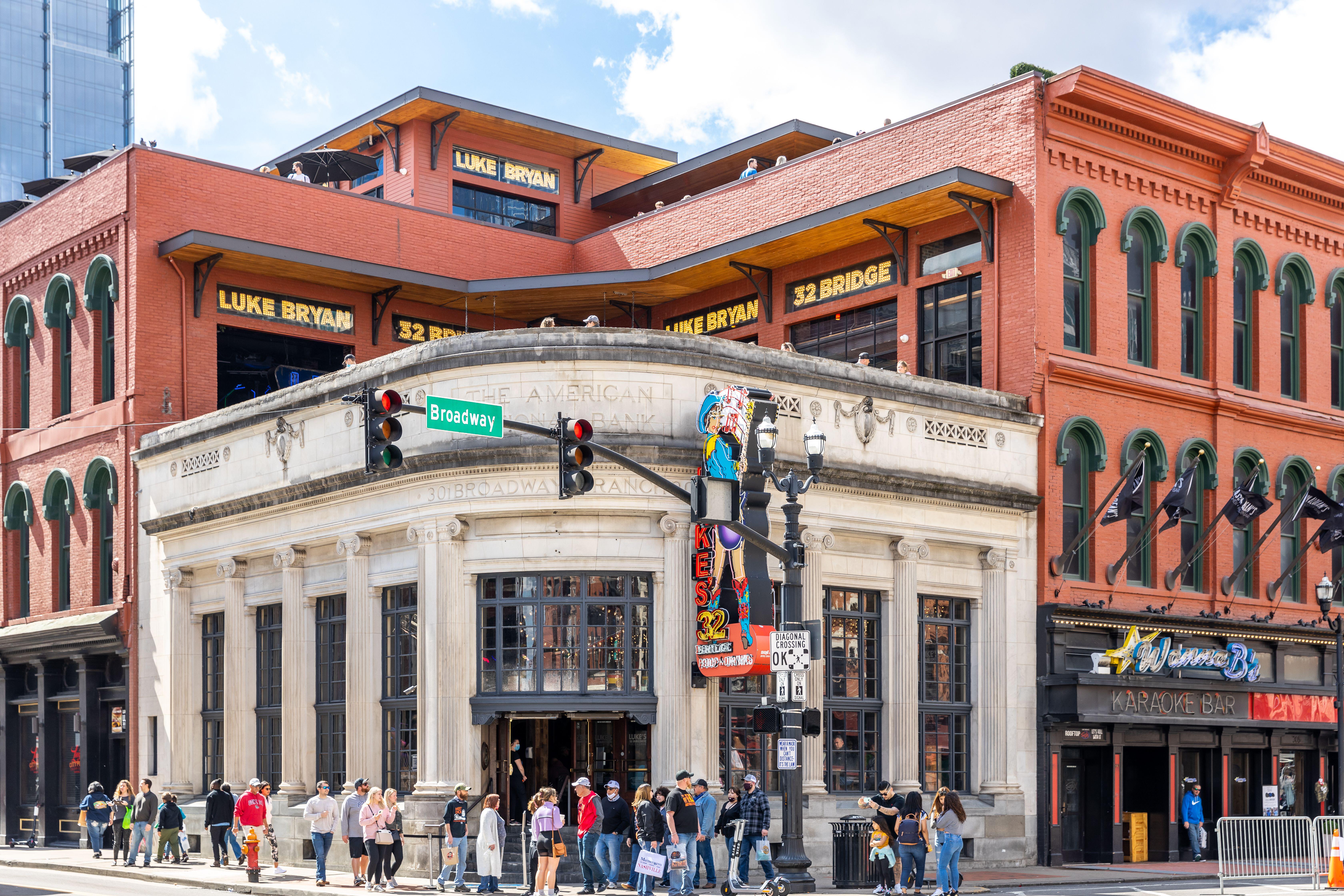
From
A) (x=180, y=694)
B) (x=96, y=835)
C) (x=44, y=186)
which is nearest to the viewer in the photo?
(x=96, y=835)

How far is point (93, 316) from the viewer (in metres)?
A: 39.0

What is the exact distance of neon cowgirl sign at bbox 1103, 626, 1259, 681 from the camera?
33.2 metres

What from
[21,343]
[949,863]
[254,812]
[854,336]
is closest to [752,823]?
[949,863]

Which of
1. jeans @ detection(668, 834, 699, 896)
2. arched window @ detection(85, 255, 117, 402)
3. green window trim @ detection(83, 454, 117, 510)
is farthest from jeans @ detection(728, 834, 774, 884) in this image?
arched window @ detection(85, 255, 117, 402)

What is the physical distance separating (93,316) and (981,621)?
21674 millimetres

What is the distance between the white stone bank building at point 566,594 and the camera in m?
28.0

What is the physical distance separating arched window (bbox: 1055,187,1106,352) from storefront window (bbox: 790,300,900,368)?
3.81 meters

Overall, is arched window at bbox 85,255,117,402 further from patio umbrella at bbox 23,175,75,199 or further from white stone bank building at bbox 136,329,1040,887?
patio umbrella at bbox 23,175,75,199

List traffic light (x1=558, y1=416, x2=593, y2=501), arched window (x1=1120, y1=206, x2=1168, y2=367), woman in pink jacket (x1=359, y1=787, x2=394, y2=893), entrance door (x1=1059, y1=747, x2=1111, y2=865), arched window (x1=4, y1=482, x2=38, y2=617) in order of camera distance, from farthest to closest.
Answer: arched window (x1=4, y1=482, x2=38, y2=617) → arched window (x1=1120, y1=206, x2=1168, y2=367) → entrance door (x1=1059, y1=747, x2=1111, y2=865) → woman in pink jacket (x1=359, y1=787, x2=394, y2=893) → traffic light (x1=558, y1=416, x2=593, y2=501)

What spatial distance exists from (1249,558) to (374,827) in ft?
68.2

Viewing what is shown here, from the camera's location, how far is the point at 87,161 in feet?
143

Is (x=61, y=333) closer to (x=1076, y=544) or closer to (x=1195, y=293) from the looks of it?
(x=1076, y=544)

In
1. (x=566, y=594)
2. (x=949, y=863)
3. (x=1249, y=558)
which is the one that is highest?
(x=1249, y=558)

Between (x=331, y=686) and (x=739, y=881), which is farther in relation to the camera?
(x=331, y=686)
